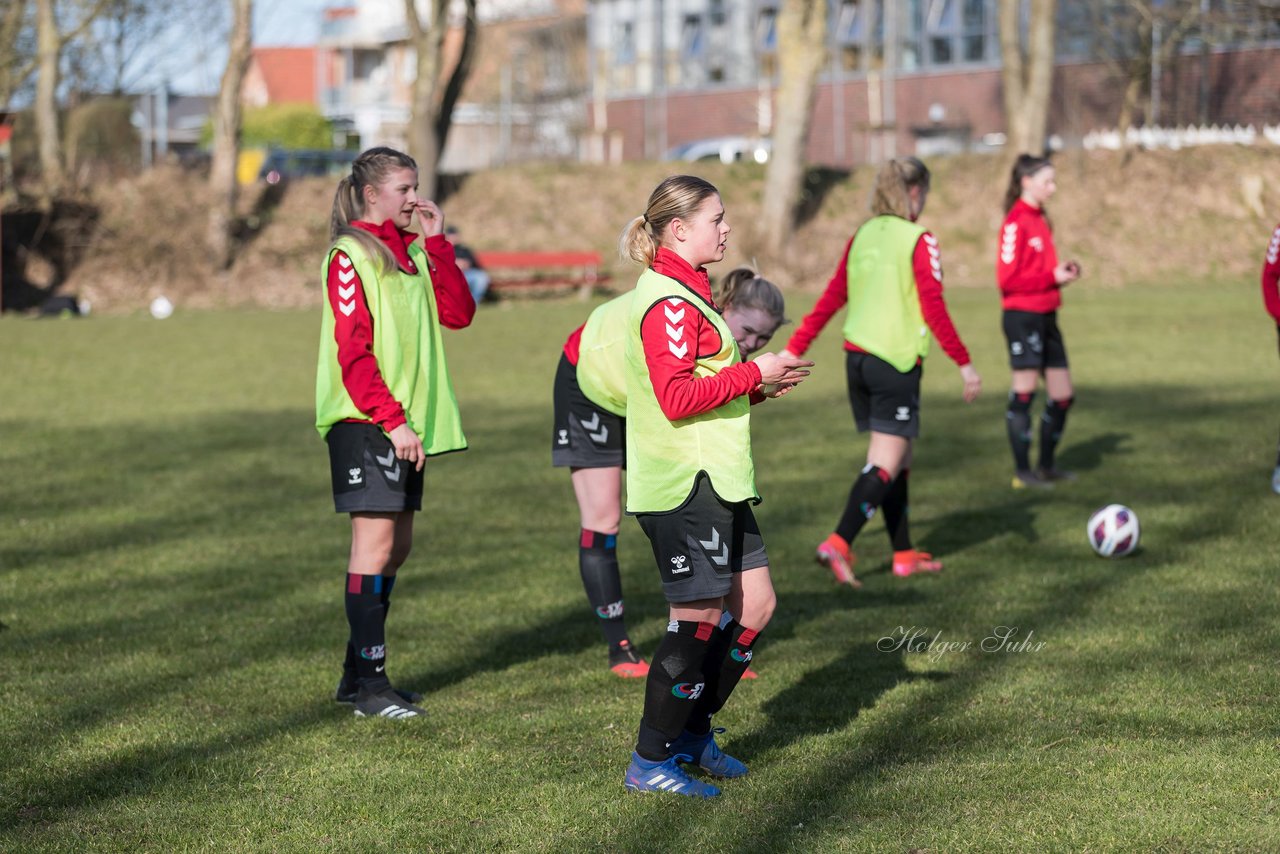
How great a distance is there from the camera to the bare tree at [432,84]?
3125 centimetres

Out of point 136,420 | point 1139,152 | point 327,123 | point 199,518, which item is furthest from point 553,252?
point 327,123

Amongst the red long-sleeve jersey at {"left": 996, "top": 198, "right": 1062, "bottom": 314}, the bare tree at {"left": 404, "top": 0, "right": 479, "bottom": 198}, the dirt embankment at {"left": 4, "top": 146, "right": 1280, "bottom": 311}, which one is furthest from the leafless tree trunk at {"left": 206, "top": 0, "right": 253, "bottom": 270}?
the red long-sleeve jersey at {"left": 996, "top": 198, "right": 1062, "bottom": 314}

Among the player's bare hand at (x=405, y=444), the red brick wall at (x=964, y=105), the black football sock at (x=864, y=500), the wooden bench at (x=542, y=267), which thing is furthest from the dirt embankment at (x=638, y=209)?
the player's bare hand at (x=405, y=444)

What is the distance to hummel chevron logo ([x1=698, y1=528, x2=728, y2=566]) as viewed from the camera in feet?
15.5

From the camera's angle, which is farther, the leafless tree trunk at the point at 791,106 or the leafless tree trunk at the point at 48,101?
the leafless tree trunk at the point at 48,101

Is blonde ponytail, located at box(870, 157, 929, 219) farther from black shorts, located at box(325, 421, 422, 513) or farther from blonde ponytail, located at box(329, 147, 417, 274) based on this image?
black shorts, located at box(325, 421, 422, 513)

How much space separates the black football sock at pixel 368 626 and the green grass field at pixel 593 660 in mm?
206

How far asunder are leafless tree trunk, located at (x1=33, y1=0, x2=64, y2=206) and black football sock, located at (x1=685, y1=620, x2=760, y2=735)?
29.3 meters

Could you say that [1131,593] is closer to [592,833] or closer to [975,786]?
[975,786]

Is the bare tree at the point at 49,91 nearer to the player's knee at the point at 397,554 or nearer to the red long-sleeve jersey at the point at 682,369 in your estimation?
the player's knee at the point at 397,554

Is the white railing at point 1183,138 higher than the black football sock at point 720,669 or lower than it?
higher

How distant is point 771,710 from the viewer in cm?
589

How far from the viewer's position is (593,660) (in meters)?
6.84

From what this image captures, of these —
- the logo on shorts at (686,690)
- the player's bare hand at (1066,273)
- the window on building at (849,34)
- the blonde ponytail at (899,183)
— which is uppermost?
the window on building at (849,34)
